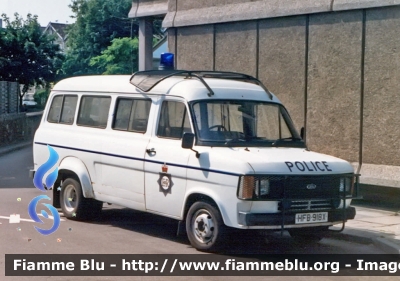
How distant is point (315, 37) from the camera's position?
13.6 meters

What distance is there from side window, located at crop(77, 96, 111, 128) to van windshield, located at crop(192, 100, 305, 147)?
Answer: 1943mm

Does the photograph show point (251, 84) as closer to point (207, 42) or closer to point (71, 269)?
point (71, 269)

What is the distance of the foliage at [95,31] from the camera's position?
199 feet

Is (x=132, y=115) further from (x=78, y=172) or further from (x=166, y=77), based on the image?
(x=78, y=172)

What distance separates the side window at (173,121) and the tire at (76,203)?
2025 mm

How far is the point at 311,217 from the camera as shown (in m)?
8.58

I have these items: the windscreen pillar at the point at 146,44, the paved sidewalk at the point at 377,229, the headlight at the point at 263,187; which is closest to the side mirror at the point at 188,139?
the headlight at the point at 263,187

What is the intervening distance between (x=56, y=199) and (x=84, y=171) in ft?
3.45

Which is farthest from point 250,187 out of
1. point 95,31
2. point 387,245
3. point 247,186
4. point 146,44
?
point 95,31

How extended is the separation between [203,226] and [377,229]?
3217mm

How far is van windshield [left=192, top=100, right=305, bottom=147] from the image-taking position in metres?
9.08

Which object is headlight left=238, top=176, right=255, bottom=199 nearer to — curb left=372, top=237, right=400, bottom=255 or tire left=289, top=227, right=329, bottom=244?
Answer: tire left=289, top=227, right=329, bottom=244

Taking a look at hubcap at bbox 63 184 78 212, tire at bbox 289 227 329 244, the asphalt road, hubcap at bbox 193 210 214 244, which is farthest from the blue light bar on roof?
hubcap at bbox 193 210 214 244

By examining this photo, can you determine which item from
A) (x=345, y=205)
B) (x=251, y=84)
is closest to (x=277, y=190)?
(x=345, y=205)
